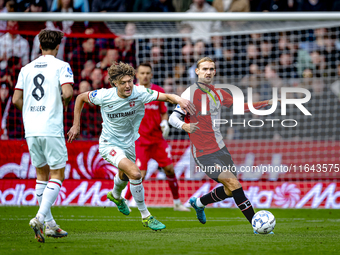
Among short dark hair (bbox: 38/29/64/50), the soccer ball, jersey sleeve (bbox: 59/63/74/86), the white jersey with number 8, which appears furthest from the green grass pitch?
short dark hair (bbox: 38/29/64/50)

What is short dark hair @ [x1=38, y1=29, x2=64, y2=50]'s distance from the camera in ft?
17.9

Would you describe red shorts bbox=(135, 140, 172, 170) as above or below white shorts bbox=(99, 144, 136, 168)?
below

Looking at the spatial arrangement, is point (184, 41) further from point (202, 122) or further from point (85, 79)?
point (202, 122)

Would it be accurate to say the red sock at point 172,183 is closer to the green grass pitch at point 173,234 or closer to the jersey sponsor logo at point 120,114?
the green grass pitch at point 173,234

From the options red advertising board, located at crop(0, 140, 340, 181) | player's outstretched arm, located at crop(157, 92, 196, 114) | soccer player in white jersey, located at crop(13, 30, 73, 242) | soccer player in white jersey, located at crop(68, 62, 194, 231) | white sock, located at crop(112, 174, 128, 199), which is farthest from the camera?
red advertising board, located at crop(0, 140, 340, 181)

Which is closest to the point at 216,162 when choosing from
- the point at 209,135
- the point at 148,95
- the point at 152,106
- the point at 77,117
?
the point at 209,135

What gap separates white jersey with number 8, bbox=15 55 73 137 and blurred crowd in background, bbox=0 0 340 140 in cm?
467

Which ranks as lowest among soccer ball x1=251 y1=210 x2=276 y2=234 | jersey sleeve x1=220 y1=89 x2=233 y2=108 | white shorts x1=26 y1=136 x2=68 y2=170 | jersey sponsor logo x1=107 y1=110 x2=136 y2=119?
soccer ball x1=251 y1=210 x2=276 y2=234

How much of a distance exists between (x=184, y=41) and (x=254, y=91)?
2096 millimetres

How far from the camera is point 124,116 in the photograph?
6254 mm

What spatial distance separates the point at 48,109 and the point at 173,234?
6.65 feet

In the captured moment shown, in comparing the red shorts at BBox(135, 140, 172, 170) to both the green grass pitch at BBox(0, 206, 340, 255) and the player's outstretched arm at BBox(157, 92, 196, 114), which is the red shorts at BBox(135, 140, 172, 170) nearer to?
the green grass pitch at BBox(0, 206, 340, 255)

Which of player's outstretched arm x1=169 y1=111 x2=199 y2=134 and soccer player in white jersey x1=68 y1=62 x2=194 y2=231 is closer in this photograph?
player's outstretched arm x1=169 y1=111 x2=199 y2=134

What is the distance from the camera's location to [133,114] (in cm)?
630
